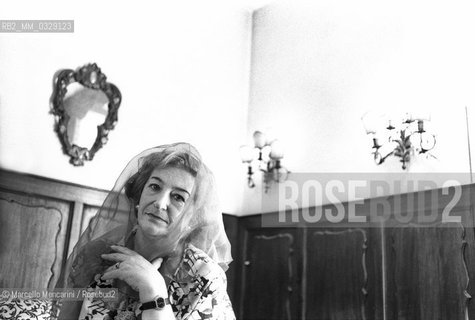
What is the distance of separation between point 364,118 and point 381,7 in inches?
42.1

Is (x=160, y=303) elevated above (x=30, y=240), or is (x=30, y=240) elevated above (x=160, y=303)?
(x=30, y=240)

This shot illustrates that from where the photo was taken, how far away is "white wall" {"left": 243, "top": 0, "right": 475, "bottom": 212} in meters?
3.43

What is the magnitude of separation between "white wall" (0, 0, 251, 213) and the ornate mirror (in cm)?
7

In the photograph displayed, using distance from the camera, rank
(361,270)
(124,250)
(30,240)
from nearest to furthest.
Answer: (124,250) → (30,240) → (361,270)

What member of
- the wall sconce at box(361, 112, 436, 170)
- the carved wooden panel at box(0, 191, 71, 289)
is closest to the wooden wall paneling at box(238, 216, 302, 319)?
the wall sconce at box(361, 112, 436, 170)

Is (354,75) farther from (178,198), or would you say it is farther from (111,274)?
(111,274)

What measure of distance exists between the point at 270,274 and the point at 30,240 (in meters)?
1.95

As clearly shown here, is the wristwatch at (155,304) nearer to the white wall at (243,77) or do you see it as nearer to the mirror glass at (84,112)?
the white wall at (243,77)

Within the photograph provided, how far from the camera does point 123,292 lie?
132 centimetres

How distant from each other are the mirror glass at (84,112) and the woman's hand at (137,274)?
2.60 m

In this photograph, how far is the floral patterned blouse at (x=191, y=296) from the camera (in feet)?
4.24

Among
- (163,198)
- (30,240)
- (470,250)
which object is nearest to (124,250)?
(163,198)

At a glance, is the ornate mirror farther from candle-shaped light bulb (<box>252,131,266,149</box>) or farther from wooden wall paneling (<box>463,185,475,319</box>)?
wooden wall paneling (<box>463,185,475,319</box>)

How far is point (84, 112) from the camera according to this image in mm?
3844
